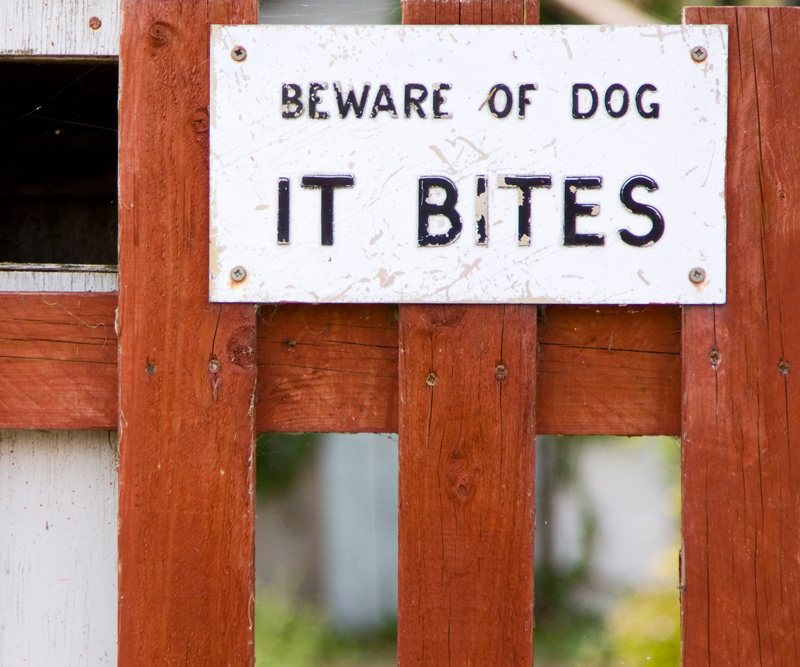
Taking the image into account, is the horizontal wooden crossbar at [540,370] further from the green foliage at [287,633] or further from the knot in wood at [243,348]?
the green foliage at [287,633]

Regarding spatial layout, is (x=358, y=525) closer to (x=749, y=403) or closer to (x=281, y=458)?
(x=281, y=458)

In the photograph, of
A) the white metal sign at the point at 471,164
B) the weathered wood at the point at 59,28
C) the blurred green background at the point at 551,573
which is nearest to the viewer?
the white metal sign at the point at 471,164

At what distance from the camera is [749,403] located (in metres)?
1.15

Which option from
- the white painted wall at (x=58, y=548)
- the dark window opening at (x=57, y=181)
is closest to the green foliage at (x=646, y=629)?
the white painted wall at (x=58, y=548)

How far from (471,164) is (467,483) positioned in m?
0.53

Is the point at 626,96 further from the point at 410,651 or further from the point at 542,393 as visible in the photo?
the point at 410,651

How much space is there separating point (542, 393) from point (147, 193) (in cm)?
75

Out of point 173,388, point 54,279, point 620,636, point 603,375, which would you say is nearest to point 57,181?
point 54,279

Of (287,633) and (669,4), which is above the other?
(669,4)

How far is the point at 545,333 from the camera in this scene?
1182 millimetres

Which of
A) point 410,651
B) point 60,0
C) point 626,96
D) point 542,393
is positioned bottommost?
point 410,651

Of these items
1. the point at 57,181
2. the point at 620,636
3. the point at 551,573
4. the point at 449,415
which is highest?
the point at 57,181

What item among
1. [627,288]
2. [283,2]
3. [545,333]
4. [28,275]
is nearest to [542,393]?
[545,333]

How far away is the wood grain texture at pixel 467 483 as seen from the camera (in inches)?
44.8
